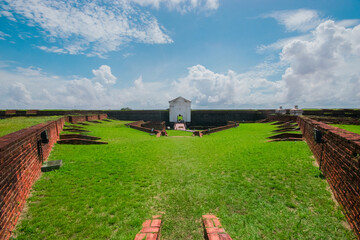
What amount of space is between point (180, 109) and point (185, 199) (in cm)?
3302

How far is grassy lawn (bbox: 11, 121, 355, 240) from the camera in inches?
129

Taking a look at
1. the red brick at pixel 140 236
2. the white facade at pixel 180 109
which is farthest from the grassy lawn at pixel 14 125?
the white facade at pixel 180 109

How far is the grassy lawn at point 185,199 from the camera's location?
3277 mm

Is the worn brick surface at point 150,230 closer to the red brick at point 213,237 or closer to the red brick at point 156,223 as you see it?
the red brick at point 156,223

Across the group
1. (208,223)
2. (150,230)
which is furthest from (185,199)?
(150,230)

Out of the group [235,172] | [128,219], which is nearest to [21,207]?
[128,219]

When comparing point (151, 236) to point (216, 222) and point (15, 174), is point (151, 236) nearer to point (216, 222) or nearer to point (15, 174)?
point (216, 222)

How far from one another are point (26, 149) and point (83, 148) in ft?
14.4

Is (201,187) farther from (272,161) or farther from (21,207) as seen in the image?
(21,207)

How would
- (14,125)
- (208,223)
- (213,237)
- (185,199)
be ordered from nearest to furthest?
(213,237), (208,223), (185,199), (14,125)

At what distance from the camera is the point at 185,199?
174 inches

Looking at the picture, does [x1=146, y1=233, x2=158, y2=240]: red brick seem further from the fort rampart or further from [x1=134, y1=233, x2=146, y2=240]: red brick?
the fort rampart

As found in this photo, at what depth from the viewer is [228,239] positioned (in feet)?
9.50

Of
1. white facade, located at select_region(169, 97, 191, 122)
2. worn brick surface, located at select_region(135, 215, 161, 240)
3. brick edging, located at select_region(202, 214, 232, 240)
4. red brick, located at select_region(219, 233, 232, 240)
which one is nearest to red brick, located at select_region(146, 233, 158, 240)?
worn brick surface, located at select_region(135, 215, 161, 240)
